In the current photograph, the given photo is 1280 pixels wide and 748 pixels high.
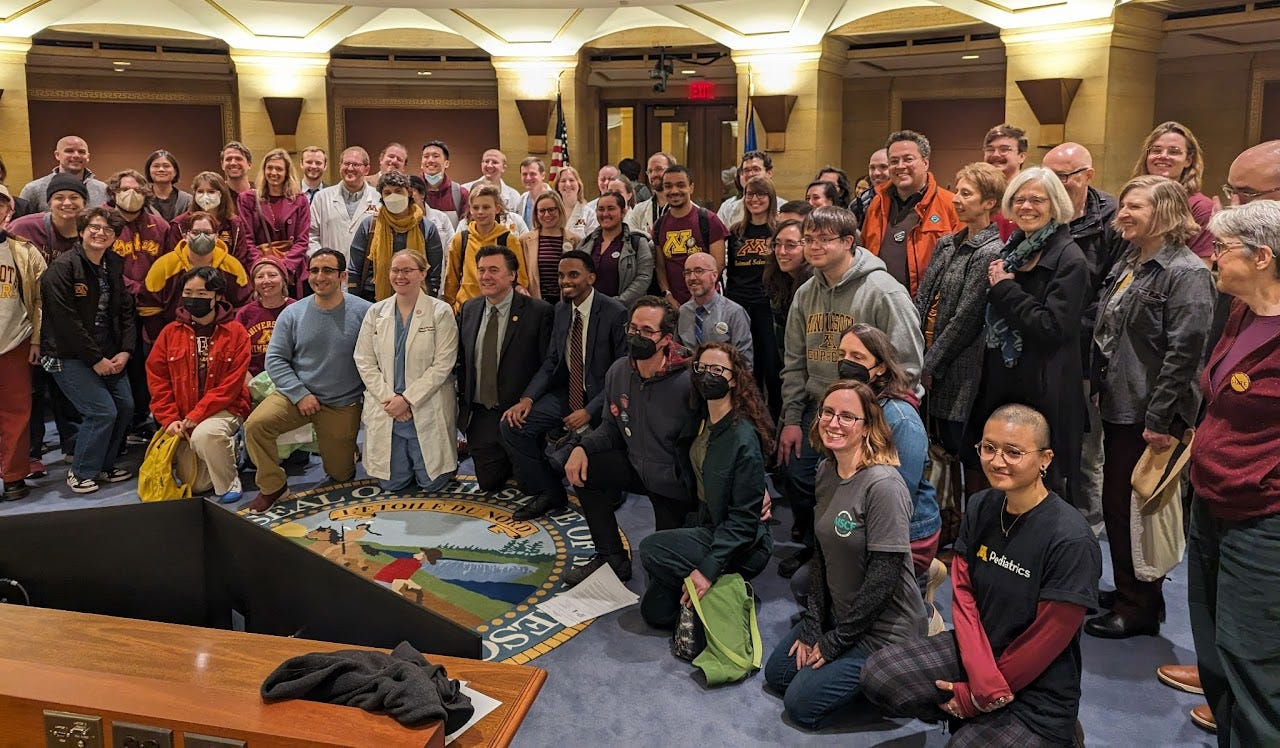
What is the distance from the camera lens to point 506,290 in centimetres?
544

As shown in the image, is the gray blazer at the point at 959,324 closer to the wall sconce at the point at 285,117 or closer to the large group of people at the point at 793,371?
the large group of people at the point at 793,371

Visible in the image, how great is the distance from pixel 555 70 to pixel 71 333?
7.42 meters

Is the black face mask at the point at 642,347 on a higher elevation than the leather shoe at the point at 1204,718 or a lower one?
higher

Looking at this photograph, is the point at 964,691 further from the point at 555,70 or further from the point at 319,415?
the point at 555,70

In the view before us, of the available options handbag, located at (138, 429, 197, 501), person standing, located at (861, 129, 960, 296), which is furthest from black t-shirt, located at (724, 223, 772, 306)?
handbag, located at (138, 429, 197, 501)

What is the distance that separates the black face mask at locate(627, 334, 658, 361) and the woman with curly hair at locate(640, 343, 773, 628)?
338mm

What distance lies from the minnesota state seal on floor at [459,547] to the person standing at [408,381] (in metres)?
0.19

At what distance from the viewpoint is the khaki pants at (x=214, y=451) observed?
17.5ft

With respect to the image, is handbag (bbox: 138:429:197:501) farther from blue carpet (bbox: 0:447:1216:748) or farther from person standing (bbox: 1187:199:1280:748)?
person standing (bbox: 1187:199:1280:748)

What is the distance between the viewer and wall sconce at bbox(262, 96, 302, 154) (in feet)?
37.1

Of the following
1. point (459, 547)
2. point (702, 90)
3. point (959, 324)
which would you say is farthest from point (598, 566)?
point (702, 90)

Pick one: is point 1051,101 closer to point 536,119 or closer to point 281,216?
point 536,119

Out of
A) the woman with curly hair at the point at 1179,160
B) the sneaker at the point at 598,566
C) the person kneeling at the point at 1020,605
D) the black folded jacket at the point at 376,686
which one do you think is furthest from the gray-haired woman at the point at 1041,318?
the black folded jacket at the point at 376,686

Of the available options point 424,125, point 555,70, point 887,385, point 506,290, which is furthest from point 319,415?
point 424,125
